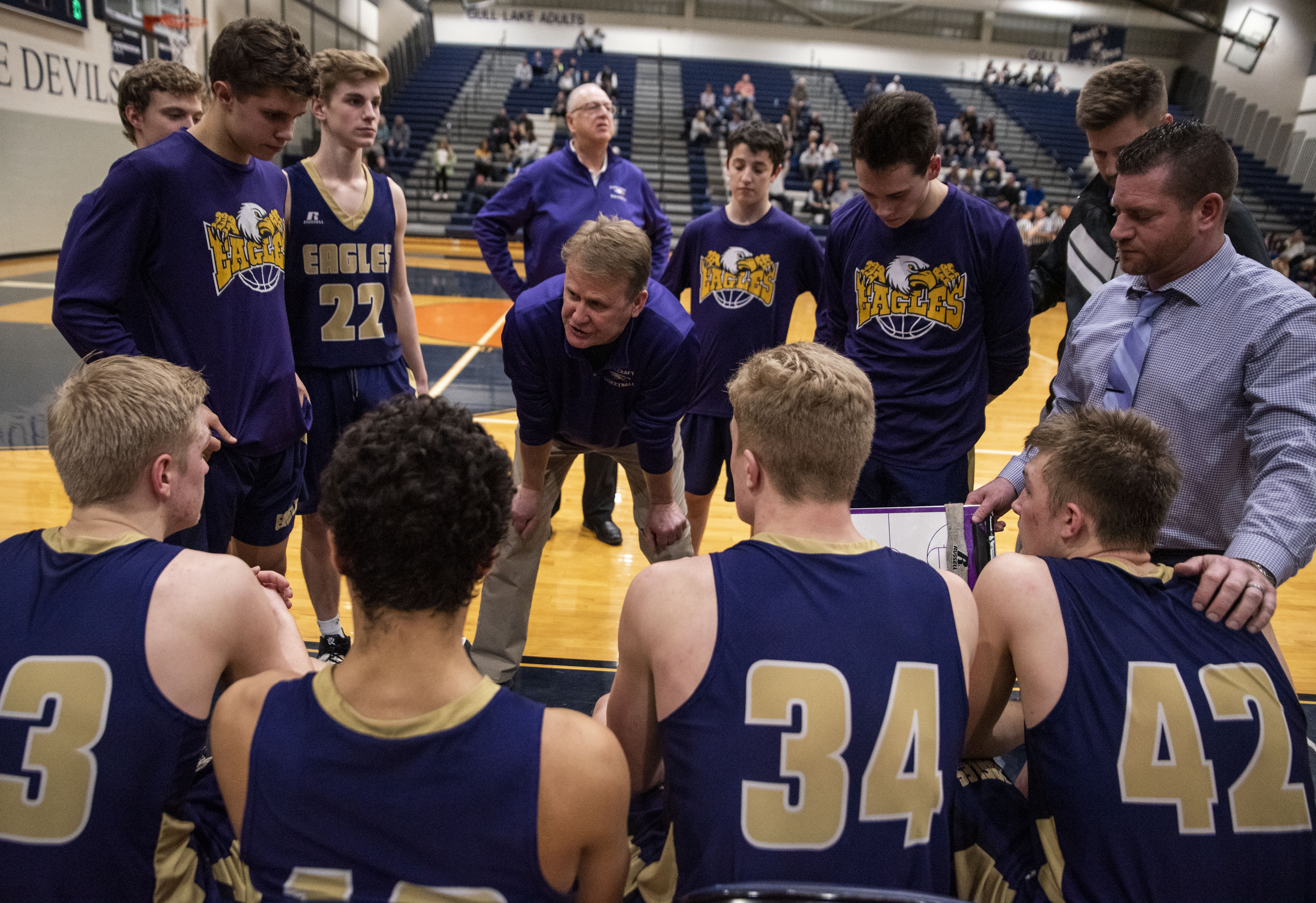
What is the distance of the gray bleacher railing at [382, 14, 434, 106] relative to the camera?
24594mm

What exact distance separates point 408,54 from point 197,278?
26.9 metres

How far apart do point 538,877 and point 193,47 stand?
18.7 meters

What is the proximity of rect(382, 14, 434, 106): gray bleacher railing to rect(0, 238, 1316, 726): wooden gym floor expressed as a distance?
1616cm

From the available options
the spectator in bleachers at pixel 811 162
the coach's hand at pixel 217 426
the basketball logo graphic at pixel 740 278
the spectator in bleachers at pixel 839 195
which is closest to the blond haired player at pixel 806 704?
the coach's hand at pixel 217 426

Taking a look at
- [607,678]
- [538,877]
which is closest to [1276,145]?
[607,678]

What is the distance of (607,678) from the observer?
333 centimetres

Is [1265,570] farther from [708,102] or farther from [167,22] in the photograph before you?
[708,102]

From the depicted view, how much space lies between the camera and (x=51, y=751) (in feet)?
4.40

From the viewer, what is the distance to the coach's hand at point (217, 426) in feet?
6.05

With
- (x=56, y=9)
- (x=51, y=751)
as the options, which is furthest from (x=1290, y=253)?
(x=56, y=9)

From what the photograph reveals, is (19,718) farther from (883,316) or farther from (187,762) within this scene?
(883,316)

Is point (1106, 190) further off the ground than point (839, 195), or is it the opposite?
point (1106, 190)

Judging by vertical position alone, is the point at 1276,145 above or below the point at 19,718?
below

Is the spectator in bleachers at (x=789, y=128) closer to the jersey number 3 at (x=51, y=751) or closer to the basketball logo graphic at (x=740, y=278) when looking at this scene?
the basketball logo graphic at (x=740, y=278)
